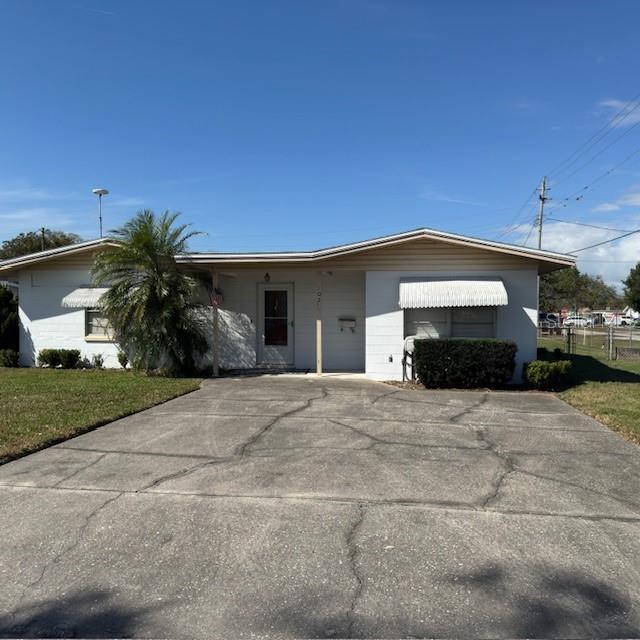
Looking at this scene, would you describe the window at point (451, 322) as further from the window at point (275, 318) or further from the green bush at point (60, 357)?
the green bush at point (60, 357)

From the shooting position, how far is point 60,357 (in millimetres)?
15164

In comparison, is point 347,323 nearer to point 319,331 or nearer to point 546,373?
point 319,331

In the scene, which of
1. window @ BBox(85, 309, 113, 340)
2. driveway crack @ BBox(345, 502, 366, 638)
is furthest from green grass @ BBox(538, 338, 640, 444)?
window @ BBox(85, 309, 113, 340)

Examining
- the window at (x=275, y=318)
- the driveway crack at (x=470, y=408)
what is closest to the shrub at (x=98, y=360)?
the window at (x=275, y=318)

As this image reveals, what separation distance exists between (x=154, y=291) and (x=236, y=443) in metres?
6.93

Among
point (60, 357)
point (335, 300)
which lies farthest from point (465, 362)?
point (60, 357)

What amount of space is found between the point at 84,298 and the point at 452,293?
9192mm

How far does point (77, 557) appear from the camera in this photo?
3.80 m

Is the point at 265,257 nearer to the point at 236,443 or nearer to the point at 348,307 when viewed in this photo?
the point at 348,307

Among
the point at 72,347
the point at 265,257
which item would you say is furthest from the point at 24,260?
the point at 265,257

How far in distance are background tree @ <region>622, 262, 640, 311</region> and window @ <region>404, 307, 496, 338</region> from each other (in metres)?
52.1

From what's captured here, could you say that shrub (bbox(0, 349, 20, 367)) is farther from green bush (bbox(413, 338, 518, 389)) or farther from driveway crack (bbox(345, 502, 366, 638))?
driveway crack (bbox(345, 502, 366, 638))

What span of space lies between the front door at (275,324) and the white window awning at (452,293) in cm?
356

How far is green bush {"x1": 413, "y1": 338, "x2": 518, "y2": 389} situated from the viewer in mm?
11609
